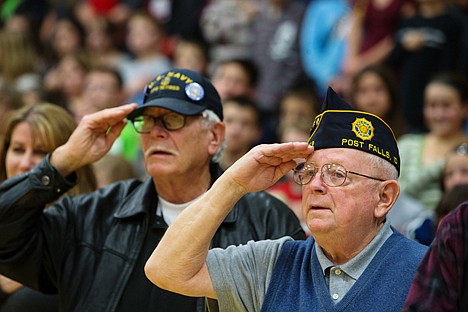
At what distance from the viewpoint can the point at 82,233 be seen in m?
4.62

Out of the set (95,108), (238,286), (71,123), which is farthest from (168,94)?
(95,108)

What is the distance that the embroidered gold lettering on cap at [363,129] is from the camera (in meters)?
3.66

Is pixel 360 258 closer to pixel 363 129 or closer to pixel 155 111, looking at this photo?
pixel 363 129

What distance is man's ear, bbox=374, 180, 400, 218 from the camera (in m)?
3.68

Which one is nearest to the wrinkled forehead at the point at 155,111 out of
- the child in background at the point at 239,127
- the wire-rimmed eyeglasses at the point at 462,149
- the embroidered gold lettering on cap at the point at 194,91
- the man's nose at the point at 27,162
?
the embroidered gold lettering on cap at the point at 194,91

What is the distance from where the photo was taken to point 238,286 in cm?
369

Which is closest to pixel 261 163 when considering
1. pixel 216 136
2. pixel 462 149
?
pixel 216 136

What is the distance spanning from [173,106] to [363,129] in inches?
45.9

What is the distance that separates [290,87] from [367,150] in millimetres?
5646

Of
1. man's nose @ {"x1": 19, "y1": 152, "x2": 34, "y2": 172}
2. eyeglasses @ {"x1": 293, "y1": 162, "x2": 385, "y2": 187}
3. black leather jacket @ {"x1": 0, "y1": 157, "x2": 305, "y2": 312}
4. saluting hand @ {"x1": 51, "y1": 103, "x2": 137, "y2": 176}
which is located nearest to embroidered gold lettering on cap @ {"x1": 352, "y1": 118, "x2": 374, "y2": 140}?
eyeglasses @ {"x1": 293, "y1": 162, "x2": 385, "y2": 187}

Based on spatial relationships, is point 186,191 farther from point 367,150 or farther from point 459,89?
point 459,89

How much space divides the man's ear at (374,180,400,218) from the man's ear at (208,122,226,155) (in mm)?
1246

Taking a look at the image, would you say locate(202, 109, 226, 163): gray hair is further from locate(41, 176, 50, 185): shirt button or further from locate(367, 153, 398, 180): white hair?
locate(367, 153, 398, 180): white hair

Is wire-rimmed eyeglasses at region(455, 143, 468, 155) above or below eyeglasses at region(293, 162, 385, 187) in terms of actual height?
above
